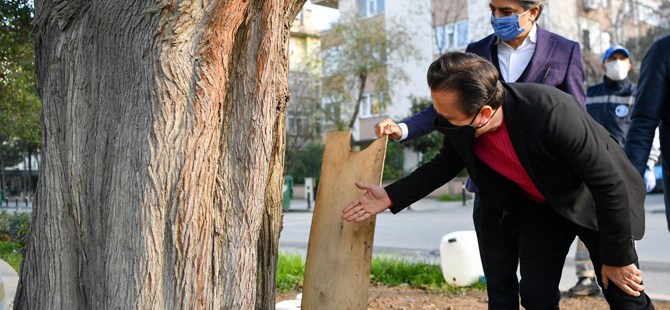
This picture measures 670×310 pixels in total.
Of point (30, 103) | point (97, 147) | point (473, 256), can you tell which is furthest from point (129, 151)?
point (30, 103)

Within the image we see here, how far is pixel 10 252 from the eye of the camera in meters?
A: 8.29

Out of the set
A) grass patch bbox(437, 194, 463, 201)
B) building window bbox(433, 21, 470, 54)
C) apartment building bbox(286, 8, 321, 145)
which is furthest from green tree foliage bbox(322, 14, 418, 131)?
grass patch bbox(437, 194, 463, 201)

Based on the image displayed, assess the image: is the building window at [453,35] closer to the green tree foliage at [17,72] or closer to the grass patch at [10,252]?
the green tree foliage at [17,72]

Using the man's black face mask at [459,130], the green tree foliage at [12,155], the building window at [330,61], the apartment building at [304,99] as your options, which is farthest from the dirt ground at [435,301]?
the apartment building at [304,99]

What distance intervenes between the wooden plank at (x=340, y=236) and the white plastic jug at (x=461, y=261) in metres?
2.42

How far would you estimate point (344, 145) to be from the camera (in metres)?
3.58

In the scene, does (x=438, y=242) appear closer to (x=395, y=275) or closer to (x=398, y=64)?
(x=395, y=275)

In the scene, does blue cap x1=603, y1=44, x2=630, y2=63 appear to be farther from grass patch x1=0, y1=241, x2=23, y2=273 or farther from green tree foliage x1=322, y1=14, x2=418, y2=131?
green tree foliage x1=322, y1=14, x2=418, y2=131

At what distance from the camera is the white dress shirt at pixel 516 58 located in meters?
3.55

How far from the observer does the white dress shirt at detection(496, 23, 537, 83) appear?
140 inches

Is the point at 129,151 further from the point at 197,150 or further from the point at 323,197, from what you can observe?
the point at 323,197

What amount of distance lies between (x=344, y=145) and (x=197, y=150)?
1081 millimetres

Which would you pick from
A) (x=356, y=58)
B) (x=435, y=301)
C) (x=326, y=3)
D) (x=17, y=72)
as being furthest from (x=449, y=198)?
(x=326, y=3)

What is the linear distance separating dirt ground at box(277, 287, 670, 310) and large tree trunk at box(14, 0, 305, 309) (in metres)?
2.29
